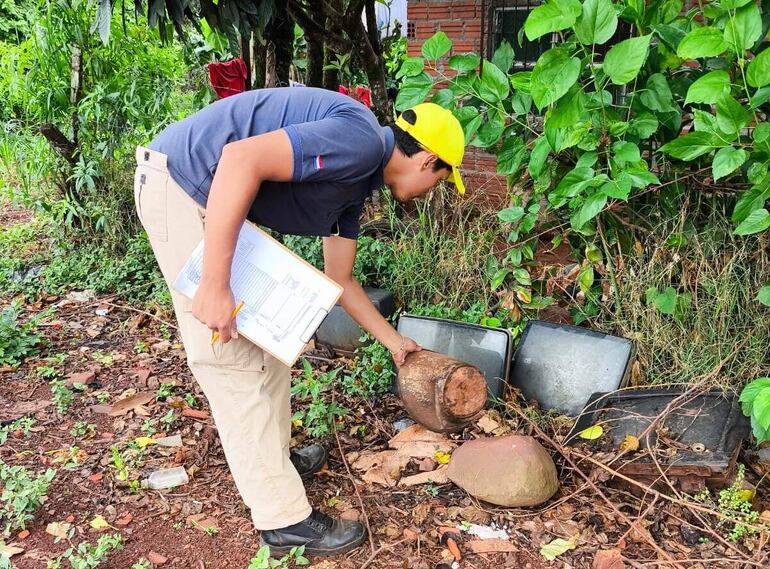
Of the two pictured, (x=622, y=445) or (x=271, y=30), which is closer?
(x=622, y=445)

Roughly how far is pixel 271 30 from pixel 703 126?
3.23m

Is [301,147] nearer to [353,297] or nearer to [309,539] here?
[353,297]

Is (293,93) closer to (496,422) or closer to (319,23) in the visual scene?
(496,422)

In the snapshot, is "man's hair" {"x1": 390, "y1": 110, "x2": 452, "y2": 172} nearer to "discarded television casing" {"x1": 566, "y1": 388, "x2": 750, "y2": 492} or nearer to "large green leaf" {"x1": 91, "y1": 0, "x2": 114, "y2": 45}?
"discarded television casing" {"x1": 566, "y1": 388, "x2": 750, "y2": 492}

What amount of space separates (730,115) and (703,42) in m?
0.27

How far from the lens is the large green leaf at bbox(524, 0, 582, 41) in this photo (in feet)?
7.64

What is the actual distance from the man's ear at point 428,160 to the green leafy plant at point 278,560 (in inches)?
51.8

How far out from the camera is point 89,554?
2176mm

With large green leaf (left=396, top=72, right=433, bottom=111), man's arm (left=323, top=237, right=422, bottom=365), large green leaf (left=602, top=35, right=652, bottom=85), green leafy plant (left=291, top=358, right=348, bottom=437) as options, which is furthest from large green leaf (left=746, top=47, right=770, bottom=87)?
green leafy plant (left=291, top=358, right=348, bottom=437)

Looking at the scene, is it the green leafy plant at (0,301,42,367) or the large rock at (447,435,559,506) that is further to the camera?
the green leafy plant at (0,301,42,367)

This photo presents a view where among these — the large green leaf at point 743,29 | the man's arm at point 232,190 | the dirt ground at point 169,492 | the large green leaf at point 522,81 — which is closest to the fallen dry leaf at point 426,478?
the dirt ground at point 169,492

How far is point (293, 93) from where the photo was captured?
2.02 metres

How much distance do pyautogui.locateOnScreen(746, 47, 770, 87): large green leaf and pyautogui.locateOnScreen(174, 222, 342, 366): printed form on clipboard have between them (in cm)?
155

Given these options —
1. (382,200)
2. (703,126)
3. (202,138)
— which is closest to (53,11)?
(382,200)
